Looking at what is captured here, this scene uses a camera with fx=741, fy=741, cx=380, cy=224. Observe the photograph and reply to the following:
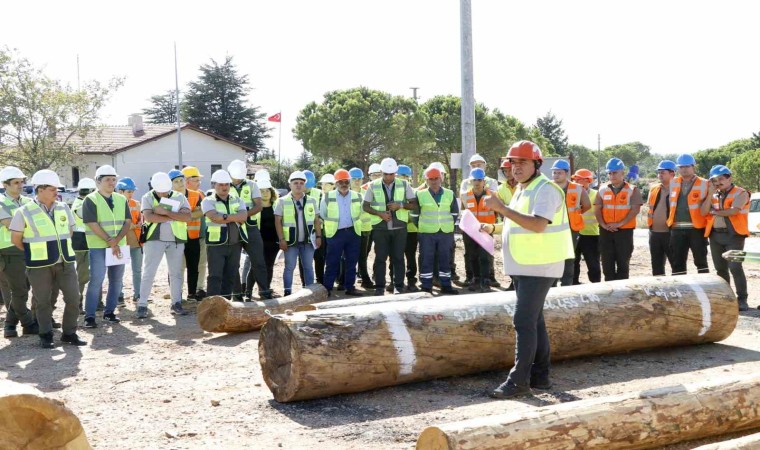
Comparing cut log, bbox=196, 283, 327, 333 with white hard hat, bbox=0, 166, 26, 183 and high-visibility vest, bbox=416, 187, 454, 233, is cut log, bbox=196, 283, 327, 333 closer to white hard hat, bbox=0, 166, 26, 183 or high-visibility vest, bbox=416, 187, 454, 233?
white hard hat, bbox=0, 166, 26, 183

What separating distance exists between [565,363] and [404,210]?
14.6ft

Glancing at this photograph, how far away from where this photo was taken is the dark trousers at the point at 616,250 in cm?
997

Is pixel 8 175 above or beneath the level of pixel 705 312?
above

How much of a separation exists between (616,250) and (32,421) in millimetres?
8110

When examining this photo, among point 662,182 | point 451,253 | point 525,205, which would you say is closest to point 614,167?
point 662,182

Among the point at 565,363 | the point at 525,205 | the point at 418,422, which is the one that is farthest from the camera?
the point at 565,363

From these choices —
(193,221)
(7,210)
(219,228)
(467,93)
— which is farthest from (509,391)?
(467,93)

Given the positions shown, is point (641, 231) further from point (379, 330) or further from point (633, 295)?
point (379, 330)

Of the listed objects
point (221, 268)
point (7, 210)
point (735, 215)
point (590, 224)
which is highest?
point (7, 210)

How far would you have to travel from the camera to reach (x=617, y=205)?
995cm

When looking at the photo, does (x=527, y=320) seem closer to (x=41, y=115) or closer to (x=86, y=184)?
(x=86, y=184)

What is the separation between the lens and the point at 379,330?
5.64 metres

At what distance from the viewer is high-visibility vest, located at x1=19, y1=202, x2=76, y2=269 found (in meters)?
7.64

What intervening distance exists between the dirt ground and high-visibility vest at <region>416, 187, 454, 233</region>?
10.9ft
